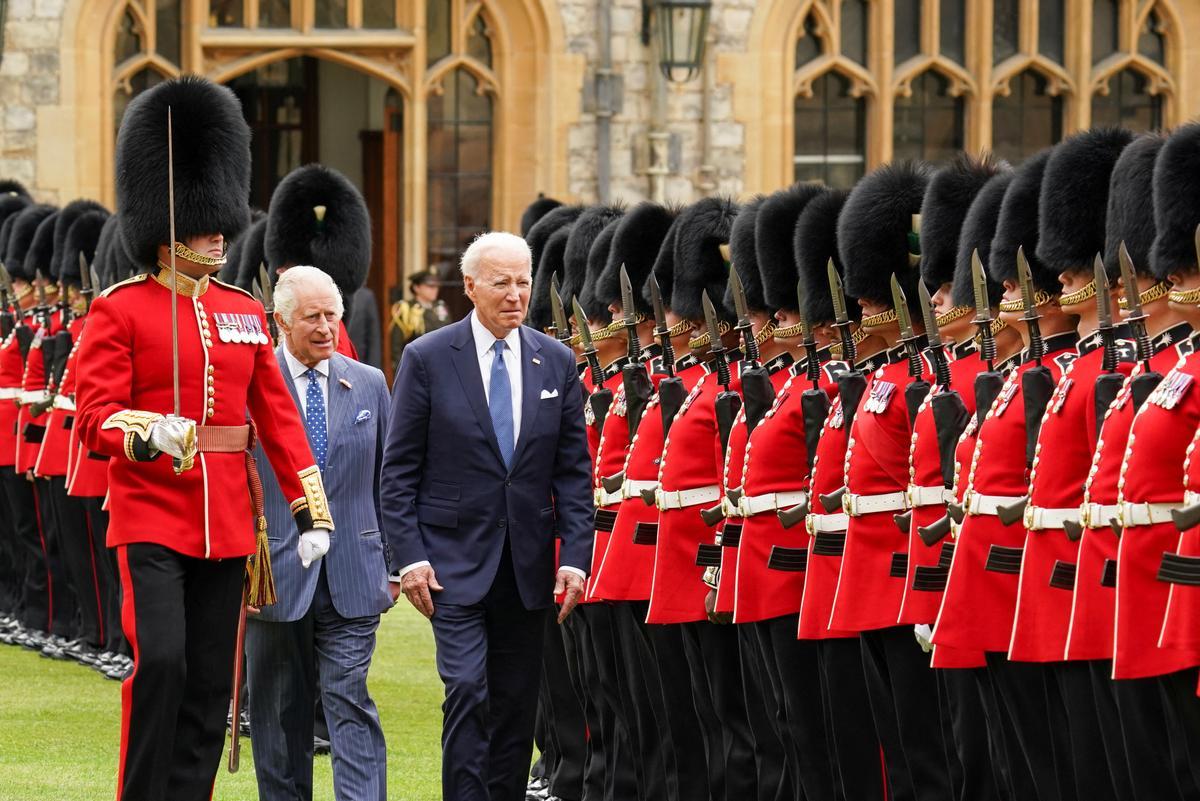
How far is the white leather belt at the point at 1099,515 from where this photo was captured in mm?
4820

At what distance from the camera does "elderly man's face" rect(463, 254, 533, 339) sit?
5832 millimetres

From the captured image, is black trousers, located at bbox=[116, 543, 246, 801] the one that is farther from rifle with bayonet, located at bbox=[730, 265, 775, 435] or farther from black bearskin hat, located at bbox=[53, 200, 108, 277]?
black bearskin hat, located at bbox=[53, 200, 108, 277]

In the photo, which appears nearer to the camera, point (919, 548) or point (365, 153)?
point (919, 548)

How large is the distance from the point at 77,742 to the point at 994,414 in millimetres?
4011

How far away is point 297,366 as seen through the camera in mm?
6391

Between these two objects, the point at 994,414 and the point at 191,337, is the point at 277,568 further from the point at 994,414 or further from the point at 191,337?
the point at 994,414

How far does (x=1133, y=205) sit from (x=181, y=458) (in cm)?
216

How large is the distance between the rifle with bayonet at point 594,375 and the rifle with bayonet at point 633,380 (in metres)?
0.22

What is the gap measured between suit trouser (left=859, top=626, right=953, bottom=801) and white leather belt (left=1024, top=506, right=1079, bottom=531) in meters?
0.68

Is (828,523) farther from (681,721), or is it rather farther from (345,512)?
(345,512)

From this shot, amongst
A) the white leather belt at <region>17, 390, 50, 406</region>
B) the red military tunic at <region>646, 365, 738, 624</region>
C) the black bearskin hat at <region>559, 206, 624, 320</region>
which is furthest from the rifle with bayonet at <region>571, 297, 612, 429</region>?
the white leather belt at <region>17, 390, 50, 406</region>

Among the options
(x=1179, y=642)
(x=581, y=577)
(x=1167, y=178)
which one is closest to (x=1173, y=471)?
(x=1179, y=642)

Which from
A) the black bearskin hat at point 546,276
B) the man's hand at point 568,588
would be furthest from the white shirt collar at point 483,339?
the black bearskin hat at point 546,276

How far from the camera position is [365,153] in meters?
17.4
